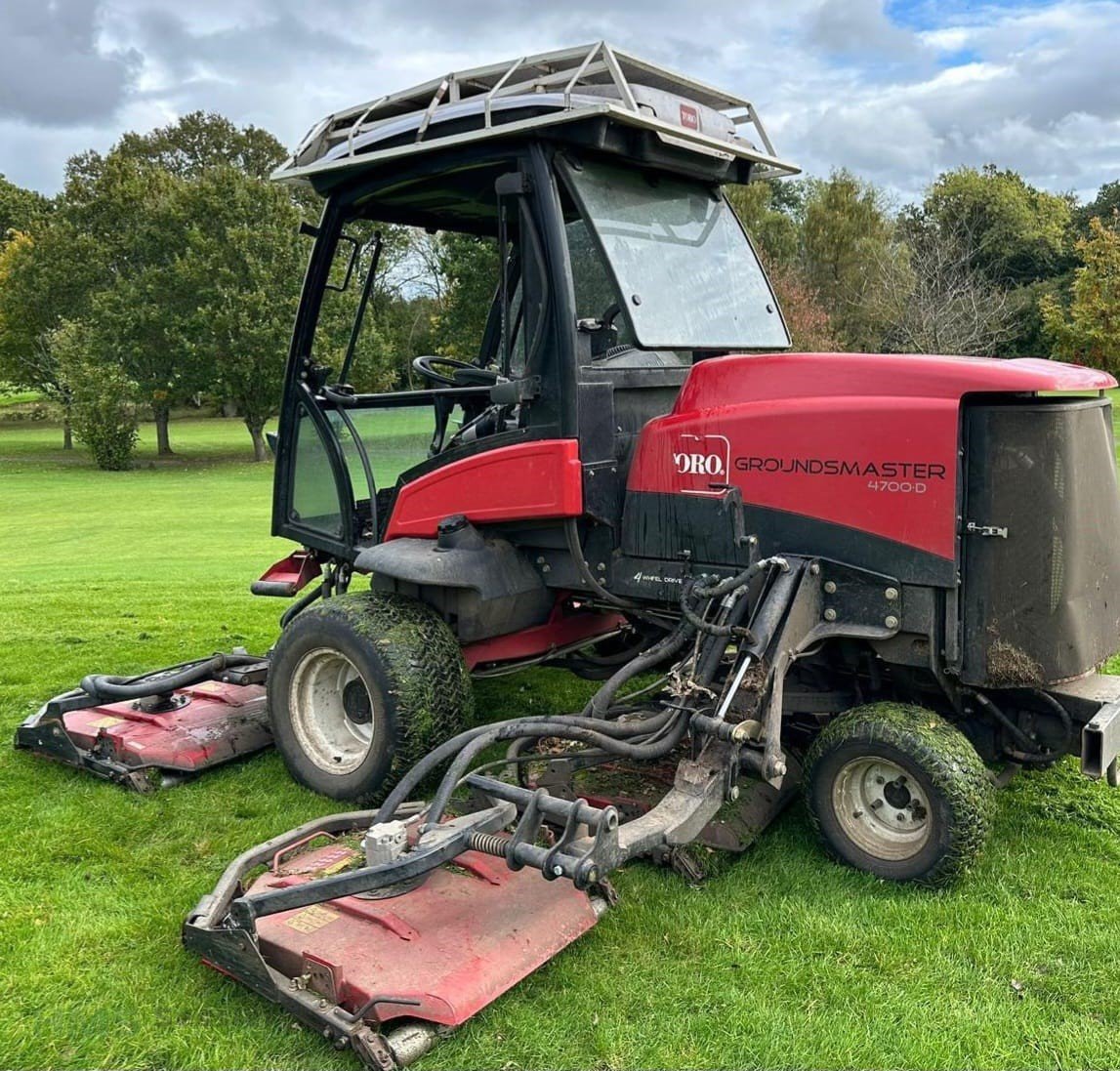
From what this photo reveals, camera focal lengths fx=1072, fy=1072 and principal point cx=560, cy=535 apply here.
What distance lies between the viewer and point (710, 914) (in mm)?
3645

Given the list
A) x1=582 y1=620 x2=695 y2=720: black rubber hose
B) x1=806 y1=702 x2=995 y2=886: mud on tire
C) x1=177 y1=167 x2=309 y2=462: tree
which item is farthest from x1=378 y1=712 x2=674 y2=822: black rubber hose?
x1=177 y1=167 x2=309 y2=462: tree

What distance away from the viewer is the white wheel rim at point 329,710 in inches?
186

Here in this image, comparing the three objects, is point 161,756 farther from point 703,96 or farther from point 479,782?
point 703,96

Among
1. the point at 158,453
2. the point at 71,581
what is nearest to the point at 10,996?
the point at 71,581

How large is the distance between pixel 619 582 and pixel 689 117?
1.95 meters

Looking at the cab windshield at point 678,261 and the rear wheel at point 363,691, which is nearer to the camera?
the cab windshield at point 678,261

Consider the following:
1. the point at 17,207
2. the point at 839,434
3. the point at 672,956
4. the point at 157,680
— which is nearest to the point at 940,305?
the point at 839,434

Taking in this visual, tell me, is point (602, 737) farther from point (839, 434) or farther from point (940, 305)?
point (940, 305)

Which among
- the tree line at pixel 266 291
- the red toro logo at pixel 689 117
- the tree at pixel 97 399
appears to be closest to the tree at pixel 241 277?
the tree line at pixel 266 291

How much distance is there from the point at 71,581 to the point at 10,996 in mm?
8355

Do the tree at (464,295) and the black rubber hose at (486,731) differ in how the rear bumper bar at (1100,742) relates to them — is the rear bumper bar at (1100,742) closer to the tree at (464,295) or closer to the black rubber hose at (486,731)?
the black rubber hose at (486,731)

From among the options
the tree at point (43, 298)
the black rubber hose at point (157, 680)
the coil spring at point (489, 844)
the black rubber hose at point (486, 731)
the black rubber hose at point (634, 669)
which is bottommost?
the coil spring at point (489, 844)

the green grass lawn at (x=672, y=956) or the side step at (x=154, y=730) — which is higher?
the side step at (x=154, y=730)

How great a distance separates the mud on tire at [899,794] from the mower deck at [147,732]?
2.71 m
